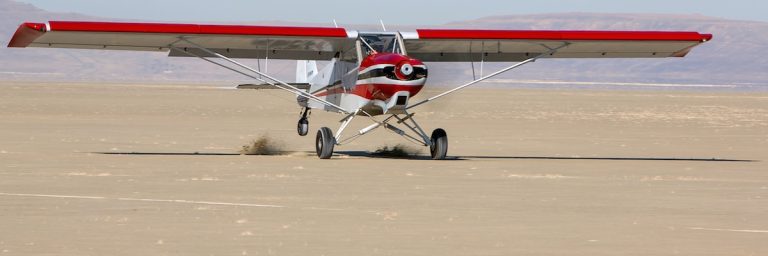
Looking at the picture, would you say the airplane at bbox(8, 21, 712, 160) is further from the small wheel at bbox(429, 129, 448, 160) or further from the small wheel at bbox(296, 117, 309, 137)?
the small wheel at bbox(296, 117, 309, 137)

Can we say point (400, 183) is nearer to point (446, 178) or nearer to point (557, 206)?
point (446, 178)

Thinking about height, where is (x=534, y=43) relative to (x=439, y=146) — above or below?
above

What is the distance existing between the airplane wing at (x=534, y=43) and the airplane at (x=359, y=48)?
0.05 ft

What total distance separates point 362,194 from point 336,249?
4.27m

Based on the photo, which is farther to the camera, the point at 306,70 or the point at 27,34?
the point at 306,70

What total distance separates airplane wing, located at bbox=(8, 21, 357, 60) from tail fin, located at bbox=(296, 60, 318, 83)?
224 centimetres

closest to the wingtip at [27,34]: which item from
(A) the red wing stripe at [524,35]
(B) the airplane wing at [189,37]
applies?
(B) the airplane wing at [189,37]

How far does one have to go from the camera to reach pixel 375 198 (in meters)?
12.8

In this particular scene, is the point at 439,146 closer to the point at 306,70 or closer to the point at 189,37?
the point at 189,37

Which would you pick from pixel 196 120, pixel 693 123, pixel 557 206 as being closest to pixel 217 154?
pixel 557 206

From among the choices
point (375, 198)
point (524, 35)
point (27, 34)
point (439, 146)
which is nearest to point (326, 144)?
point (439, 146)

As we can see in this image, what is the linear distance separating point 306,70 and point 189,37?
5.14 metres

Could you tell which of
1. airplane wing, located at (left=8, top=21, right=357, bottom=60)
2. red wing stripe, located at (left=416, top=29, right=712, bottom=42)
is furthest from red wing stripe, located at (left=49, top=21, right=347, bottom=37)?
red wing stripe, located at (left=416, top=29, right=712, bottom=42)

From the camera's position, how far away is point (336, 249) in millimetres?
8984
